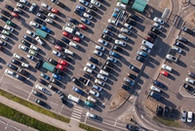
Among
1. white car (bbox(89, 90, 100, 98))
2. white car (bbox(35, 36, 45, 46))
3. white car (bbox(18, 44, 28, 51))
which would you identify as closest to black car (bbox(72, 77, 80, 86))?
white car (bbox(89, 90, 100, 98))

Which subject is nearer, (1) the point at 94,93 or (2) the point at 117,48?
(1) the point at 94,93

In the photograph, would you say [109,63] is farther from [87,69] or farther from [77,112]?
[77,112]

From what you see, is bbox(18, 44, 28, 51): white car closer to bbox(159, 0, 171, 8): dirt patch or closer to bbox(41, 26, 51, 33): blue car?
bbox(41, 26, 51, 33): blue car

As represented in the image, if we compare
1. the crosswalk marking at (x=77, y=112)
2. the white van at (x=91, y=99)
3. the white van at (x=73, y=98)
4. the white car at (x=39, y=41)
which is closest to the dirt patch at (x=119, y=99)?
the white van at (x=91, y=99)

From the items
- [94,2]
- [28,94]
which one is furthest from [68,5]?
[28,94]

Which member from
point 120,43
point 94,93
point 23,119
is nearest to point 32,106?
point 23,119

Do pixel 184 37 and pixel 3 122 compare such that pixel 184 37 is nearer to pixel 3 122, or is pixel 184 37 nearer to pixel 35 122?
pixel 35 122
